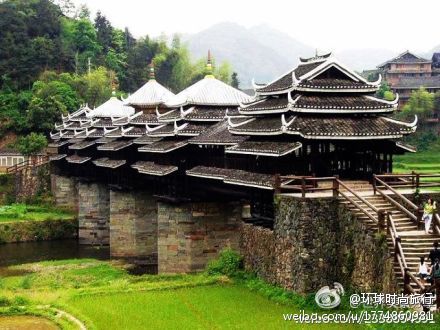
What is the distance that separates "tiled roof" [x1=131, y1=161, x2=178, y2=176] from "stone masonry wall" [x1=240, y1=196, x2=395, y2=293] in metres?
14.1

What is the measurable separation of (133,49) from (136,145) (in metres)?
70.5

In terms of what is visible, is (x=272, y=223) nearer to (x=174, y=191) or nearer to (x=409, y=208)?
(x=409, y=208)

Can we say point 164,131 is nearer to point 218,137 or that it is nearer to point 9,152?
point 218,137

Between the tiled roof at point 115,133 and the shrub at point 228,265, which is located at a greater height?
the tiled roof at point 115,133

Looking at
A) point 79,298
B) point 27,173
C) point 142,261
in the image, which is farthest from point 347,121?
point 27,173

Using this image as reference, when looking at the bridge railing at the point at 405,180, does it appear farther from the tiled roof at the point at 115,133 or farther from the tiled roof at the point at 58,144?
the tiled roof at the point at 58,144

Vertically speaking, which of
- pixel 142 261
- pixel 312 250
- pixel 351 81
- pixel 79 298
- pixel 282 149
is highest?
pixel 351 81

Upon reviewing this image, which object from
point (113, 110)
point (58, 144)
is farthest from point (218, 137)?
point (58, 144)

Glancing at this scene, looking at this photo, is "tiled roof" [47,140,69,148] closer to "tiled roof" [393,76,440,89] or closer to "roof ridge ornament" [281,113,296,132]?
"tiled roof" [393,76,440,89]

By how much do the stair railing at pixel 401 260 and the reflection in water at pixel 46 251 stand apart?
3300cm

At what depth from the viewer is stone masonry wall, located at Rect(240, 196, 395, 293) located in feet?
79.6

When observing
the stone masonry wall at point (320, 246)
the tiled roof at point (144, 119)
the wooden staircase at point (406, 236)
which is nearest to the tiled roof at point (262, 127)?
the stone masonry wall at point (320, 246)

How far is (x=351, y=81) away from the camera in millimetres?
30156

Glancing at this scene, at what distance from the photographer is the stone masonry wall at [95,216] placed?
5872 cm
